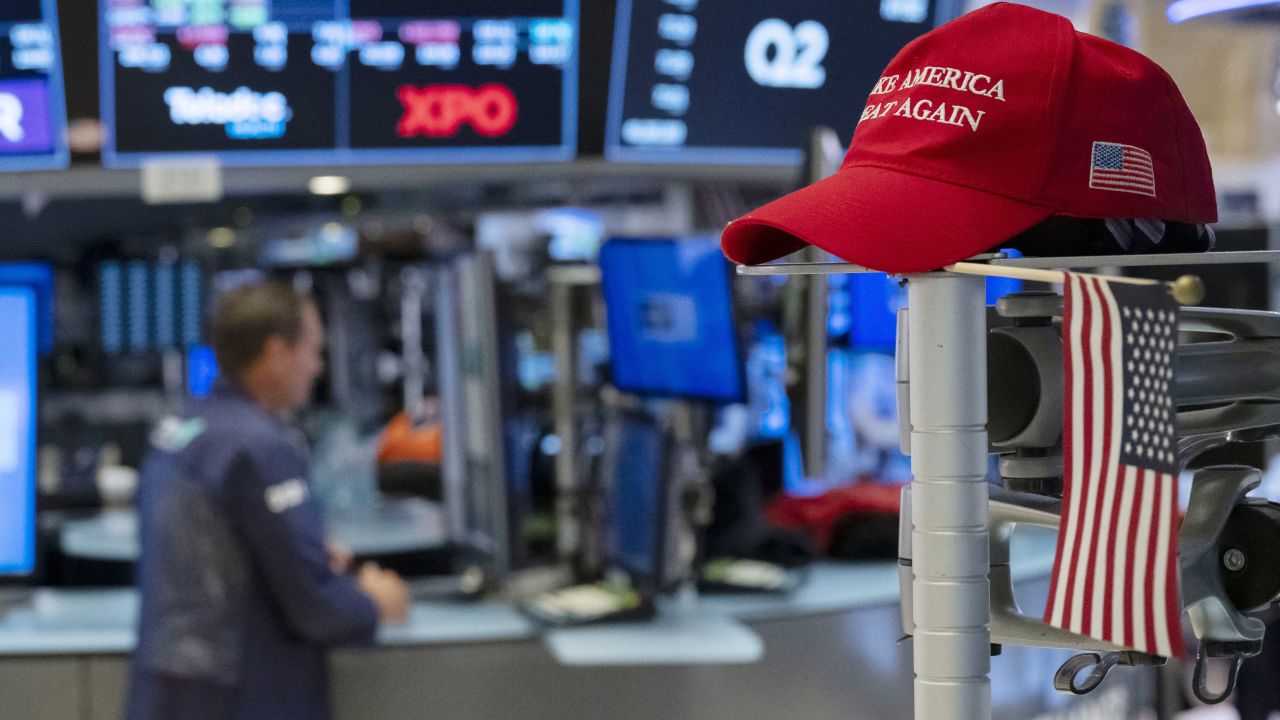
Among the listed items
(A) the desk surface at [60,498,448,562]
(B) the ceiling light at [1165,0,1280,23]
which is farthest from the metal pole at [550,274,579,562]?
(B) the ceiling light at [1165,0,1280,23]

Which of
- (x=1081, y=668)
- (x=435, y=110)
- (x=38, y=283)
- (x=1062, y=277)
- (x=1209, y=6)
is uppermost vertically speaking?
(x=1209, y=6)

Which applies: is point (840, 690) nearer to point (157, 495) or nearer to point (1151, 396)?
point (157, 495)

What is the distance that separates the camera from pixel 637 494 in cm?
308

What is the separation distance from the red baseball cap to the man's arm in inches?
71.8

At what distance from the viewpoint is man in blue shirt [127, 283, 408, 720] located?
2555mm

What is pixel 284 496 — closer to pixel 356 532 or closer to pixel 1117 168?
pixel 356 532

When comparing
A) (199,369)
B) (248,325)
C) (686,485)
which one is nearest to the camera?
(248,325)

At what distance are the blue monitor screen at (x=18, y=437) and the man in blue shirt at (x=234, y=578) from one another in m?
0.44

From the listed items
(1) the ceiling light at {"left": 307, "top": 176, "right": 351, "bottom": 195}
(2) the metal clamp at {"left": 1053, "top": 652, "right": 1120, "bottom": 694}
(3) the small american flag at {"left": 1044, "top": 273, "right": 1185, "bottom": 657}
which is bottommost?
(2) the metal clamp at {"left": 1053, "top": 652, "right": 1120, "bottom": 694}

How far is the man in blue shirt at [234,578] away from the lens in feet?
8.38

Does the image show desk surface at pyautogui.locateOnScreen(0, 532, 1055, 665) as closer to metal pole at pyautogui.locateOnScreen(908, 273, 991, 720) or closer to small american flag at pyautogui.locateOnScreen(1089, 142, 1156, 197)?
metal pole at pyautogui.locateOnScreen(908, 273, 991, 720)

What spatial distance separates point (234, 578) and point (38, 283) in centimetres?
90

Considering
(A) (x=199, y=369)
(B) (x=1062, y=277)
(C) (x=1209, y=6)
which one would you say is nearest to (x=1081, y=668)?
(B) (x=1062, y=277)

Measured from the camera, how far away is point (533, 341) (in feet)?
14.0
